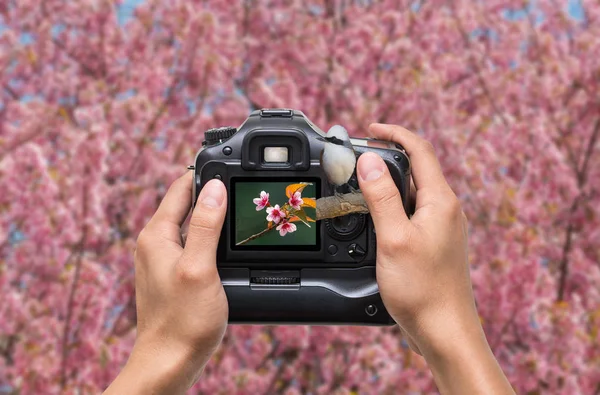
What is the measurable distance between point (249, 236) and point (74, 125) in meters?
3.93

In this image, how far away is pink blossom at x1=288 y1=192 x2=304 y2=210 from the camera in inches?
67.2

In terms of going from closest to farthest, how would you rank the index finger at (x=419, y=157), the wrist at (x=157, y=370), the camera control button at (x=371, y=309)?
1. the wrist at (x=157, y=370)
2. the index finger at (x=419, y=157)
3. the camera control button at (x=371, y=309)

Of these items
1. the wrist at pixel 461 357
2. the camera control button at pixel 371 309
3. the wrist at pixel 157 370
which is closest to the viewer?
the wrist at pixel 461 357

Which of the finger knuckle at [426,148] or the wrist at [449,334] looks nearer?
the wrist at [449,334]

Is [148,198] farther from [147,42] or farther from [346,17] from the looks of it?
[346,17]

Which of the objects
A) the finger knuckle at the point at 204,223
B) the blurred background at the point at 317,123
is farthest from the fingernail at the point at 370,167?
the blurred background at the point at 317,123

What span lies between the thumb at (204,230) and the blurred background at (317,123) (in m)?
3.09

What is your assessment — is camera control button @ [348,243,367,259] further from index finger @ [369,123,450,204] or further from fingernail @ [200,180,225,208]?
fingernail @ [200,180,225,208]

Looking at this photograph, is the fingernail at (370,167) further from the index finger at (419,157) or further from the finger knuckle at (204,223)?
the finger knuckle at (204,223)

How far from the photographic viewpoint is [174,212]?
1.73 m

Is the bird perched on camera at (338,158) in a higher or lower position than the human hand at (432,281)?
higher

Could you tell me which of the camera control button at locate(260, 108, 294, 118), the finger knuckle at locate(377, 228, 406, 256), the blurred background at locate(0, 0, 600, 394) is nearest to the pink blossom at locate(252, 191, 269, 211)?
the camera control button at locate(260, 108, 294, 118)

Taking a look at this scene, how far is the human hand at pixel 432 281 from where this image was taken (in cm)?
143

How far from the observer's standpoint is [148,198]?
4.81 metres
